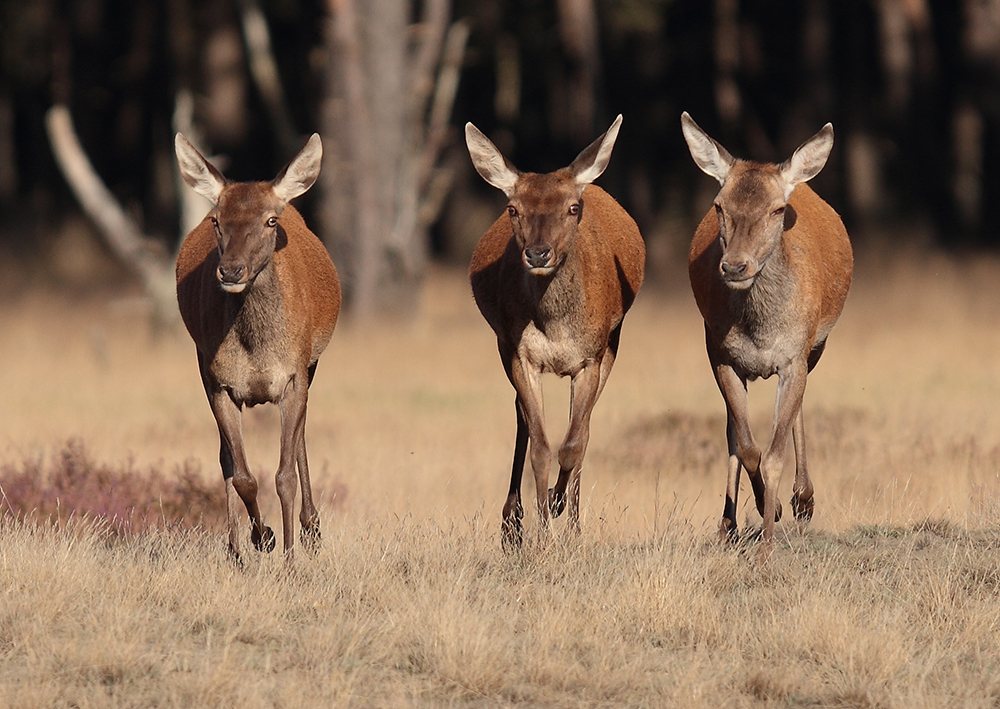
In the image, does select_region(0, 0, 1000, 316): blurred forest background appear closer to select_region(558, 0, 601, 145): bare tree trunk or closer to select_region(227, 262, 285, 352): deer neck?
select_region(558, 0, 601, 145): bare tree trunk

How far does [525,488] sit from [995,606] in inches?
196

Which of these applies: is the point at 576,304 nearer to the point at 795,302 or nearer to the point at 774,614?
the point at 795,302

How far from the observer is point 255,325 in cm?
802

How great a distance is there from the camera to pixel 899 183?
1196 inches

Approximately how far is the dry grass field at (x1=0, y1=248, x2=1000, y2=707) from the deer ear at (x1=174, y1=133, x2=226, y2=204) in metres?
2.01

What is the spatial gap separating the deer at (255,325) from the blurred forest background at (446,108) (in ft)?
29.1

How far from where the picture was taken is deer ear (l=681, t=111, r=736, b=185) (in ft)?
27.1

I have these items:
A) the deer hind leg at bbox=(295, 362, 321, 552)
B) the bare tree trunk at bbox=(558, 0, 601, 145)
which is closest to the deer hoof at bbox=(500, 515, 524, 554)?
the deer hind leg at bbox=(295, 362, 321, 552)

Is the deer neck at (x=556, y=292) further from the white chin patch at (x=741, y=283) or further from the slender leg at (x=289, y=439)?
the slender leg at (x=289, y=439)

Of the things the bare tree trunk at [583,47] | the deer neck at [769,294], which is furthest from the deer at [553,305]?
the bare tree trunk at [583,47]

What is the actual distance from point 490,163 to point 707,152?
1295mm

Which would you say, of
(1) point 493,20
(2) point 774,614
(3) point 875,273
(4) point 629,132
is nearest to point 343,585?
(2) point 774,614

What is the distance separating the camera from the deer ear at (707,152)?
27.1ft

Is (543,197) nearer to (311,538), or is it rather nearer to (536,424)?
(536,424)
